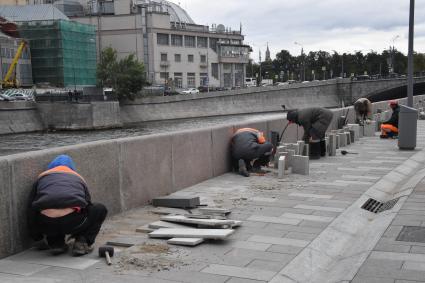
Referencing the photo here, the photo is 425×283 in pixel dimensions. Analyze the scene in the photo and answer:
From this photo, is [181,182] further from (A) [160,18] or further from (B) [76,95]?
(A) [160,18]

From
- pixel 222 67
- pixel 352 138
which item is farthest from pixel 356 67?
pixel 352 138

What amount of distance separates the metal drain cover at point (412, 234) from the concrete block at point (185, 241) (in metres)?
2.36

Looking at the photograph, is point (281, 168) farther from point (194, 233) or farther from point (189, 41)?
point (189, 41)

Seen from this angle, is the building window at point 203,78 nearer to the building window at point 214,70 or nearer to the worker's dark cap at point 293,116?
the building window at point 214,70

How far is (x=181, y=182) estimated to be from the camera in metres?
10.2

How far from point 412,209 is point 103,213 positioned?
4.58 metres

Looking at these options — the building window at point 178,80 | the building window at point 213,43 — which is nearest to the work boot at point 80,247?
the building window at point 178,80

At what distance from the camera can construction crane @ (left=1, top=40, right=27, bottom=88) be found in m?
81.4

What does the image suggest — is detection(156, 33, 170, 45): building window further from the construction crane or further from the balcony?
the construction crane

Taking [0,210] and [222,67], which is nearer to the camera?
[0,210]

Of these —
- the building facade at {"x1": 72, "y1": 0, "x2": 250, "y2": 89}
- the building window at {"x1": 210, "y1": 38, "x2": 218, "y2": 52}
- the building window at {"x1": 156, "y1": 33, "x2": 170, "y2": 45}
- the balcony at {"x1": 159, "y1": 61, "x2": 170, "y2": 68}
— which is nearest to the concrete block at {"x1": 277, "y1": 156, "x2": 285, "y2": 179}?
the building facade at {"x1": 72, "y1": 0, "x2": 250, "y2": 89}

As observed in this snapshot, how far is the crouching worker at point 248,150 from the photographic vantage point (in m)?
11.8

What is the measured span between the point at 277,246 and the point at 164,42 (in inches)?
4431

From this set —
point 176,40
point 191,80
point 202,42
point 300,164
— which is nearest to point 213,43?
point 202,42
